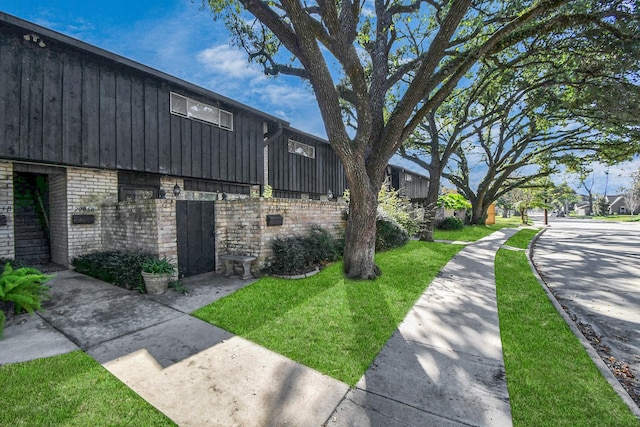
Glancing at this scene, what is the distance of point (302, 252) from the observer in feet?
21.1

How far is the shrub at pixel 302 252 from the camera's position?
615 centimetres

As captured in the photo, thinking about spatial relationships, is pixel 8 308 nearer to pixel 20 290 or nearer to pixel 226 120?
pixel 20 290

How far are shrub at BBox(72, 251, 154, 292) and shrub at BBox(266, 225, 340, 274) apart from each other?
8.61ft

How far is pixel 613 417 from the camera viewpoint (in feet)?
6.76

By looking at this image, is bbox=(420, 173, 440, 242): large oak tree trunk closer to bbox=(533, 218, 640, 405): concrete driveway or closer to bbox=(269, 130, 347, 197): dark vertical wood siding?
bbox=(533, 218, 640, 405): concrete driveway

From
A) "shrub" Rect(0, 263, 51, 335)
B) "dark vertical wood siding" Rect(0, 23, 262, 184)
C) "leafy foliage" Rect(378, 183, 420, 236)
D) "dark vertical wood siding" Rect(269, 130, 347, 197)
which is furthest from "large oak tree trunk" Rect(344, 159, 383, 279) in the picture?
"dark vertical wood siding" Rect(269, 130, 347, 197)

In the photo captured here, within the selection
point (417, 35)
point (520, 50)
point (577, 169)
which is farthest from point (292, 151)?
point (577, 169)

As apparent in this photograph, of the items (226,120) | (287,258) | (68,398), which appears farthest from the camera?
(226,120)

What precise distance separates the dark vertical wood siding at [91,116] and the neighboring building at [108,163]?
21 mm

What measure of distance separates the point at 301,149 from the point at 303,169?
1.01 metres

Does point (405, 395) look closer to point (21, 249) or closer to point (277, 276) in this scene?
point (277, 276)

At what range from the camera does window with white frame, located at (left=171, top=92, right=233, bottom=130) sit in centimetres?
807

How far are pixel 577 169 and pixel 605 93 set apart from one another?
12475 millimetres

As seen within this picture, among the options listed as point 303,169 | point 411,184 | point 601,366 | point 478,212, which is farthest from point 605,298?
point 411,184
